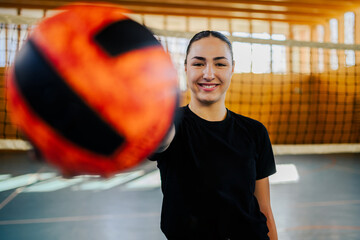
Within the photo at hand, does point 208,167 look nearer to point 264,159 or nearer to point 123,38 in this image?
point 264,159

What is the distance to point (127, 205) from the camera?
7.88 feet

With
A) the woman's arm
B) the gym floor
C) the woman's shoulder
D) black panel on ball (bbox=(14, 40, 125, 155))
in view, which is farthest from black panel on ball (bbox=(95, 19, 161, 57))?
the gym floor

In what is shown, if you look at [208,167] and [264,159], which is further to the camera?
[264,159]

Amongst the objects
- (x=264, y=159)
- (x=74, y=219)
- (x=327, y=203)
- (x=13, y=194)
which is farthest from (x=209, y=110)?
(x=13, y=194)

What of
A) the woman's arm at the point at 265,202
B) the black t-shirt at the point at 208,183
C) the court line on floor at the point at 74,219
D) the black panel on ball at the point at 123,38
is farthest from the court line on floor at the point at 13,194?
the black panel on ball at the point at 123,38

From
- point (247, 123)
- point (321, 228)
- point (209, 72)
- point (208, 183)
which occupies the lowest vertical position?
point (321, 228)

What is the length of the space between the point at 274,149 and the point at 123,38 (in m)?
3.33

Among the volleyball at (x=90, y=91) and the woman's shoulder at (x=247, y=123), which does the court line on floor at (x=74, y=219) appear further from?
the volleyball at (x=90, y=91)

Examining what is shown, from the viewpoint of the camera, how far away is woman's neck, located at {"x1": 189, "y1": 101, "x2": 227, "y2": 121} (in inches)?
35.6

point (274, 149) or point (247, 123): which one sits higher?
point (247, 123)

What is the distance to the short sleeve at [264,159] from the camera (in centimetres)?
98

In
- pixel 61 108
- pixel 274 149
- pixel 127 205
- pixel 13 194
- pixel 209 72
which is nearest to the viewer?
pixel 61 108

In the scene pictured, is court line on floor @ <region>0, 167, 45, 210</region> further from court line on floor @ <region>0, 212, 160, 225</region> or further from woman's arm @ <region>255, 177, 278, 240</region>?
woman's arm @ <region>255, 177, 278, 240</region>

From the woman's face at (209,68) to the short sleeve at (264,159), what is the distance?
0.25 meters
